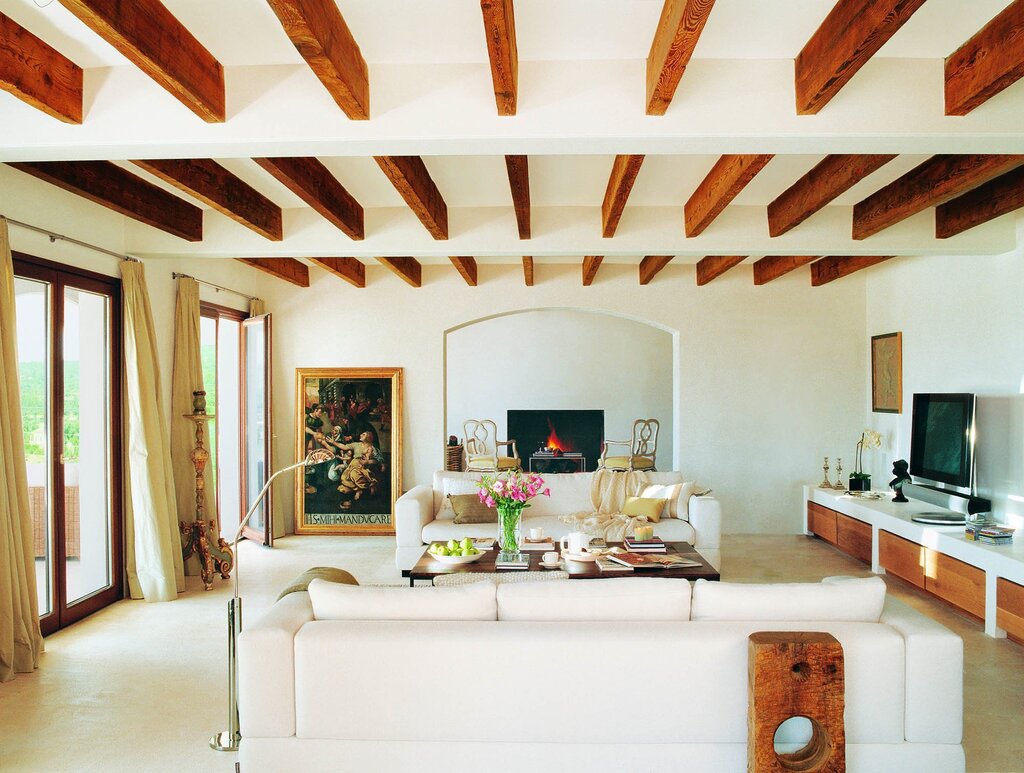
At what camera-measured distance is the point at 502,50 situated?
8.16ft

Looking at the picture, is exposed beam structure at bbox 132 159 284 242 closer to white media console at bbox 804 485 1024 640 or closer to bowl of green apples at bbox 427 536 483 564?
bowl of green apples at bbox 427 536 483 564

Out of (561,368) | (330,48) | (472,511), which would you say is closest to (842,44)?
(330,48)

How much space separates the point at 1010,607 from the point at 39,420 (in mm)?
5822

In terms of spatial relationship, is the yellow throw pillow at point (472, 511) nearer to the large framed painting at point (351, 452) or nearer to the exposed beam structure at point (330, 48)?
the large framed painting at point (351, 452)

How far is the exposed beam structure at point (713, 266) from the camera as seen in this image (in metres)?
6.85

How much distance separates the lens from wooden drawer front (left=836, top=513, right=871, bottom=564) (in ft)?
20.9

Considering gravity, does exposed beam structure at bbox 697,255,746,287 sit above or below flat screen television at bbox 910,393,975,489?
above

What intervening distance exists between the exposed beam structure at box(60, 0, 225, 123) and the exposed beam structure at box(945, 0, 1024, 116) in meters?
2.83

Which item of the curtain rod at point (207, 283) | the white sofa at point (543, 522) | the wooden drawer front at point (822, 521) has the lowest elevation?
the wooden drawer front at point (822, 521)

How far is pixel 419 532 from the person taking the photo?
19.9 feet

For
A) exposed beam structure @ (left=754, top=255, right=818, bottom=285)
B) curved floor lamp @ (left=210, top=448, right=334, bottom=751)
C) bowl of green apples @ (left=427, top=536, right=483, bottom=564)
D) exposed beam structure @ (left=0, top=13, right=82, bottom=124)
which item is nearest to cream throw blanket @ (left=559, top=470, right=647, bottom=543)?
bowl of green apples @ (left=427, top=536, right=483, bottom=564)

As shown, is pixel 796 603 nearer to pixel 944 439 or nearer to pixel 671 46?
pixel 671 46

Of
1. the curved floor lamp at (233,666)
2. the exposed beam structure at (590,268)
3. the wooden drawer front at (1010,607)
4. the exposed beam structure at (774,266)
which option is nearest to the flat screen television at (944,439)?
the wooden drawer front at (1010,607)

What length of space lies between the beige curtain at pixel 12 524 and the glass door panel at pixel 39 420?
47 cm
